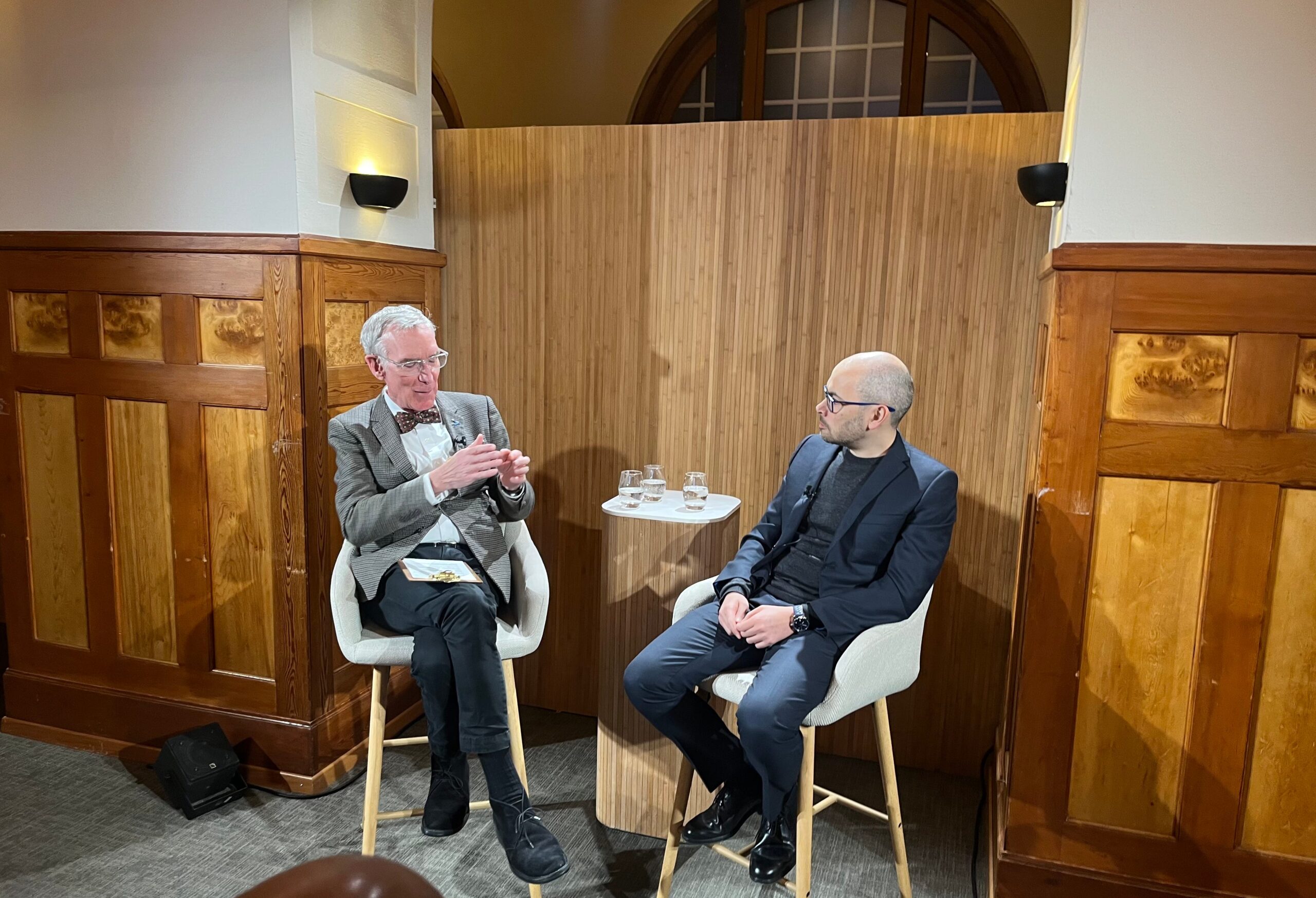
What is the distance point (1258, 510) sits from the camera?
2.30 meters

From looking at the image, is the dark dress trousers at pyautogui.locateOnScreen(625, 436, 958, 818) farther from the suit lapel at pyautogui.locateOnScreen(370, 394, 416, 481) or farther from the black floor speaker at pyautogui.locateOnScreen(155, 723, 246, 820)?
the black floor speaker at pyautogui.locateOnScreen(155, 723, 246, 820)

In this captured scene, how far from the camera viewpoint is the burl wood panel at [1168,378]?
7.52 ft

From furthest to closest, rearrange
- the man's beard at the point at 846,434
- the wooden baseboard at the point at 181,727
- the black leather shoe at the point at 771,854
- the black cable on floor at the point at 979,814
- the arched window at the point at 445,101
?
the arched window at the point at 445,101 → the wooden baseboard at the point at 181,727 → the black cable on floor at the point at 979,814 → the man's beard at the point at 846,434 → the black leather shoe at the point at 771,854

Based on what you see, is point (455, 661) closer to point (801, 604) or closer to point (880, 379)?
point (801, 604)

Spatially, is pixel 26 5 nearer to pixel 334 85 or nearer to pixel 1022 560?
pixel 334 85

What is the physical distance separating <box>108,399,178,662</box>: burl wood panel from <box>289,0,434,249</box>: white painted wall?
882mm

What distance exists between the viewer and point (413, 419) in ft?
8.84

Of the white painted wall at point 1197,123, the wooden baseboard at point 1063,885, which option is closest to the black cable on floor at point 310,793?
the wooden baseboard at point 1063,885

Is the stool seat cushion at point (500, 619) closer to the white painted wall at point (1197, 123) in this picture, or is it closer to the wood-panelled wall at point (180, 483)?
the wood-panelled wall at point (180, 483)

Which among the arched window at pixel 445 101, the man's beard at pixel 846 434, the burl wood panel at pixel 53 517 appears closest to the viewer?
the man's beard at pixel 846 434

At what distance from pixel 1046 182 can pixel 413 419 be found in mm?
1815

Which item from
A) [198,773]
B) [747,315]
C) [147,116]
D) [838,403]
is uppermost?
[147,116]

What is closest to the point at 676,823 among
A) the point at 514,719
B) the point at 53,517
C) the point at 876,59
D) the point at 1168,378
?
the point at 514,719

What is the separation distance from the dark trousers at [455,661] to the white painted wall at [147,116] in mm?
1217
